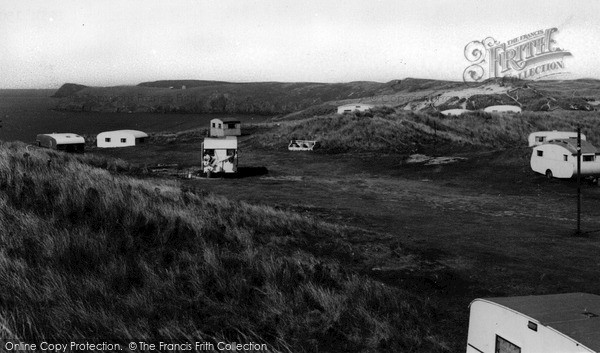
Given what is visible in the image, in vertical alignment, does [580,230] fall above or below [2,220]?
below

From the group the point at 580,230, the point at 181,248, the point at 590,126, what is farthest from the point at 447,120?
the point at 181,248

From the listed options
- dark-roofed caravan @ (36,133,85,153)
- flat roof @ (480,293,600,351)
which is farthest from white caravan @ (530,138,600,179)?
dark-roofed caravan @ (36,133,85,153)

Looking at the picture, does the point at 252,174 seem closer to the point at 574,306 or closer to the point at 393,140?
the point at 393,140

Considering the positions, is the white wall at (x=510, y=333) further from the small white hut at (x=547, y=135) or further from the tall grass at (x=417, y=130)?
the tall grass at (x=417, y=130)

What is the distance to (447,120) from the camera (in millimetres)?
59156

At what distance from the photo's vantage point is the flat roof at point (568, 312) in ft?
14.9

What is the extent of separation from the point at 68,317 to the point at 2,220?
3.85m

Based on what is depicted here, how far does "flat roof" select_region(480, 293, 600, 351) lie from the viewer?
14.9 feet

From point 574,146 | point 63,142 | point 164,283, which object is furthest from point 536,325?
point 63,142

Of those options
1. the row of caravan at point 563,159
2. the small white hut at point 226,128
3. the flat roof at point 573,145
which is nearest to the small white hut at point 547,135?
the row of caravan at point 563,159

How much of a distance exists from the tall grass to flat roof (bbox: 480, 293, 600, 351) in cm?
4133

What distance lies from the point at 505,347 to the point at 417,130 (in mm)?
48153

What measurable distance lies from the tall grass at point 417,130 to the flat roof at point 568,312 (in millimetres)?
41332

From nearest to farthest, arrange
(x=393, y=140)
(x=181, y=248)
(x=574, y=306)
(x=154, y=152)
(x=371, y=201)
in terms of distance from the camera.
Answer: (x=574, y=306), (x=181, y=248), (x=371, y=201), (x=393, y=140), (x=154, y=152)
